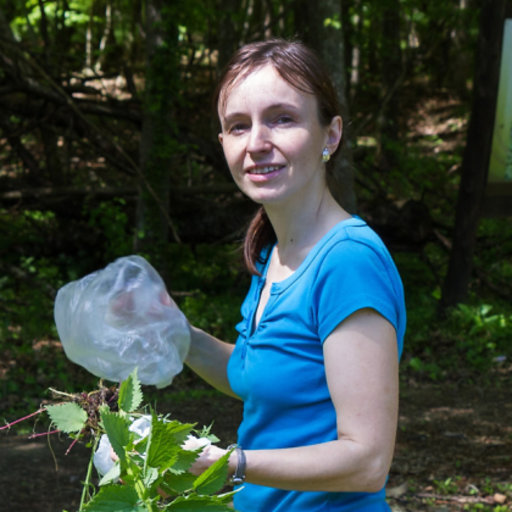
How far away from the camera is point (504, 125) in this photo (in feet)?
22.1

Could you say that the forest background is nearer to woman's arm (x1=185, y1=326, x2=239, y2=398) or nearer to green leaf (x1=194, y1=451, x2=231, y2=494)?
woman's arm (x1=185, y1=326, x2=239, y2=398)

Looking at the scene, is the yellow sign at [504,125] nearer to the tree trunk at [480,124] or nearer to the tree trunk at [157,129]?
the tree trunk at [480,124]

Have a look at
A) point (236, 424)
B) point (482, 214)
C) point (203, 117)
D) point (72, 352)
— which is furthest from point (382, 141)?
point (72, 352)

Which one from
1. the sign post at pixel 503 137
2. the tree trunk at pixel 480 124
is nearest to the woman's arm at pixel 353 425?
the sign post at pixel 503 137

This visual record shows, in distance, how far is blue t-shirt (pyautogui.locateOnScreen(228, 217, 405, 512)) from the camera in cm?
151

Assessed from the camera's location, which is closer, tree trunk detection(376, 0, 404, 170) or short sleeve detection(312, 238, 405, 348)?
short sleeve detection(312, 238, 405, 348)

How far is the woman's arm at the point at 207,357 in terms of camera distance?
2082mm

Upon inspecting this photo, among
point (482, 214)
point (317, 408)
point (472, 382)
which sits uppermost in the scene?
point (317, 408)

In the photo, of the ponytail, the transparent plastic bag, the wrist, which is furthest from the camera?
the ponytail

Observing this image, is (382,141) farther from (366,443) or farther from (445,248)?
(366,443)

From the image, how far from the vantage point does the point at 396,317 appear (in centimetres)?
155

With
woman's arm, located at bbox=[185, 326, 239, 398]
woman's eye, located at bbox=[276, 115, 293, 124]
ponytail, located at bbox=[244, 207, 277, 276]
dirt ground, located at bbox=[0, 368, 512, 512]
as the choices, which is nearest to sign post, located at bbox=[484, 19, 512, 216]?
dirt ground, located at bbox=[0, 368, 512, 512]

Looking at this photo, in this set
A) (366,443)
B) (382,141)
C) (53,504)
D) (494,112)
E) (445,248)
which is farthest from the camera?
(382,141)

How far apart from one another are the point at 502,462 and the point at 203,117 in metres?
9.03
